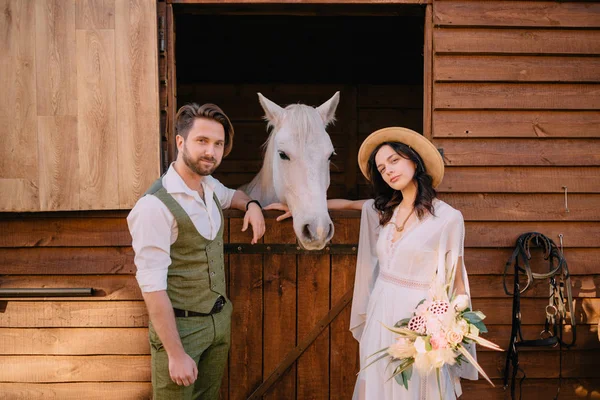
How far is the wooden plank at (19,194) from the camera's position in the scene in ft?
8.20

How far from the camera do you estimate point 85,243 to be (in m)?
2.69

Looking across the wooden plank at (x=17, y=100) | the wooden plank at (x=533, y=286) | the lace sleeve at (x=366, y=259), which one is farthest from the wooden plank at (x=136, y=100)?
the wooden plank at (x=533, y=286)

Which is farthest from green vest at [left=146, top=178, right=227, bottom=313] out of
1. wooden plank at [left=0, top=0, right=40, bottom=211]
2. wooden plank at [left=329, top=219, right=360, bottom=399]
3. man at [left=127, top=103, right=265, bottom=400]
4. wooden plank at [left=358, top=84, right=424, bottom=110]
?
wooden plank at [left=358, top=84, right=424, bottom=110]

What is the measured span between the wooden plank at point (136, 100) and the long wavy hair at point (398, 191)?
4.09ft

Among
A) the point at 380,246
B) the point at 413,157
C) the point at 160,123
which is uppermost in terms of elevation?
the point at 160,123

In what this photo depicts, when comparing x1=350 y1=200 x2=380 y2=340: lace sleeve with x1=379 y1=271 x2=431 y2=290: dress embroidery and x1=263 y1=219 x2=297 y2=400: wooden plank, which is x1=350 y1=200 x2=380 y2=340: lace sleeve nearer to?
x1=379 y1=271 x2=431 y2=290: dress embroidery

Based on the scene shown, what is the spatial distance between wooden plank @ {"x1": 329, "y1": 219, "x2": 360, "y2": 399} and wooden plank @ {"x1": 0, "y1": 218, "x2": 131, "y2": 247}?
127 centimetres

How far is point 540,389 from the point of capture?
2859 millimetres

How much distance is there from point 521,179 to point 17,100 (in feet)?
9.85

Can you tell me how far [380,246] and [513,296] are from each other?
3.96 feet

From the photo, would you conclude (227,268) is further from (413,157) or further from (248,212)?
(413,157)

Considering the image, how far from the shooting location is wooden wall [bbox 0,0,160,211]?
249cm

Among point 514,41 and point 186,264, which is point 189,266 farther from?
point 514,41

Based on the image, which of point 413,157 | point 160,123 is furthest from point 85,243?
point 413,157
